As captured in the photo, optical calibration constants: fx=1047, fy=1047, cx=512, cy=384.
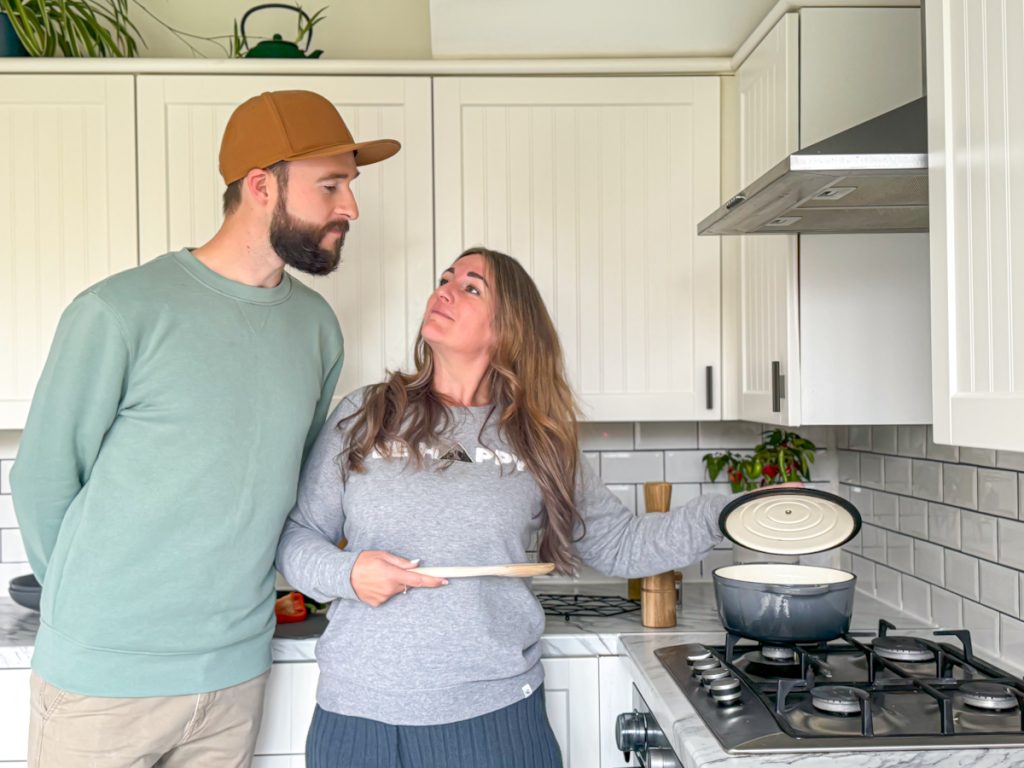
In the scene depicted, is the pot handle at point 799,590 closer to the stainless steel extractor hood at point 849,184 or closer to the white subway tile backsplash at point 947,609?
the white subway tile backsplash at point 947,609

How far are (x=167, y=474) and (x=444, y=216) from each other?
1034 mm

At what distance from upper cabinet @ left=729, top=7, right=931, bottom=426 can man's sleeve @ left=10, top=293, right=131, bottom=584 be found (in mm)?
1343

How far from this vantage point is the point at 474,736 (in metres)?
1.87

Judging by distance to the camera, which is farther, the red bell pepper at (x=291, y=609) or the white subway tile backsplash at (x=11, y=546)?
the white subway tile backsplash at (x=11, y=546)

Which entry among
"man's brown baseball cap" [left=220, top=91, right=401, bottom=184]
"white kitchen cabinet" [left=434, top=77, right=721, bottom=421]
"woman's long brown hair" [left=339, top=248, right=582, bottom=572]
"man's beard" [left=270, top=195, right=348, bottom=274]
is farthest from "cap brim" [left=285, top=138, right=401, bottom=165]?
"white kitchen cabinet" [left=434, top=77, right=721, bottom=421]

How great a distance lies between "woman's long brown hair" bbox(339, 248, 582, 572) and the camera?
202 cm

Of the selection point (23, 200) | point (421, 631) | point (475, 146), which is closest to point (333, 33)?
point (475, 146)

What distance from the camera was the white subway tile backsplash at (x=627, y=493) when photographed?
300cm

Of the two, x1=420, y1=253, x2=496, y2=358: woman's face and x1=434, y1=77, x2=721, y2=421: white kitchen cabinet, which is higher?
x1=434, y1=77, x2=721, y2=421: white kitchen cabinet

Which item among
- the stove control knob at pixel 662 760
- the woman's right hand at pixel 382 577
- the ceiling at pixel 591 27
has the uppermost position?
the ceiling at pixel 591 27

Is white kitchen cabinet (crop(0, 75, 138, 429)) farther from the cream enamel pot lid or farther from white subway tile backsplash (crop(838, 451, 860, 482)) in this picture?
white subway tile backsplash (crop(838, 451, 860, 482))

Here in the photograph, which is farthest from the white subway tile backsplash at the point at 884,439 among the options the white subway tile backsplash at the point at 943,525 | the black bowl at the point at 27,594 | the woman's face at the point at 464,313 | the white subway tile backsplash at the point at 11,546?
the white subway tile backsplash at the point at 11,546

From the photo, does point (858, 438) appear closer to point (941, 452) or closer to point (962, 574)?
point (941, 452)

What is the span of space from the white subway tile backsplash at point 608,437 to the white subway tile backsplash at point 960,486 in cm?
96
